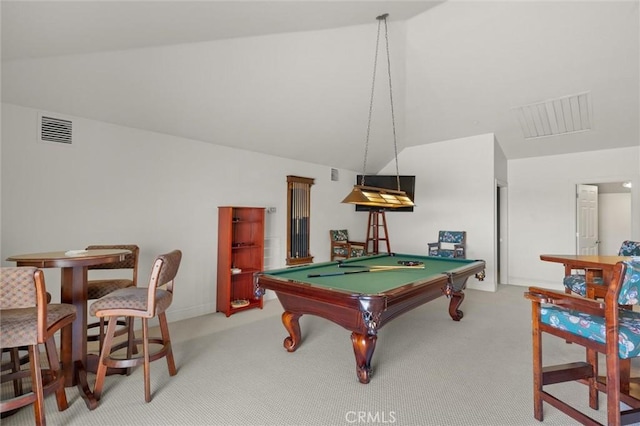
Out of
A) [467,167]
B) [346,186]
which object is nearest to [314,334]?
[346,186]

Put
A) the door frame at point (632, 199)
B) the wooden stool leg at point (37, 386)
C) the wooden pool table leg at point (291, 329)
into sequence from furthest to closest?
the door frame at point (632, 199), the wooden pool table leg at point (291, 329), the wooden stool leg at point (37, 386)

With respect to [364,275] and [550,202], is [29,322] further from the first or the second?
[550,202]

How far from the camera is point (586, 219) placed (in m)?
5.79

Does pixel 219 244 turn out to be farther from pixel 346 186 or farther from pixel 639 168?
pixel 639 168

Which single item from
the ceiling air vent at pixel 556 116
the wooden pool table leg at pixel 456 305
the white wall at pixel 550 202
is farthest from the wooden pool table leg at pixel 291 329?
the white wall at pixel 550 202

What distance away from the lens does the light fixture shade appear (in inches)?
137

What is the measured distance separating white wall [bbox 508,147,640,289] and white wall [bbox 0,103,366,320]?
4706 millimetres

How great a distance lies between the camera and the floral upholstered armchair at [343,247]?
20.1ft

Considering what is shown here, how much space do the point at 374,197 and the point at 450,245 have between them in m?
3.25

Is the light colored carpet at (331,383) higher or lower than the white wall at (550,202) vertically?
lower

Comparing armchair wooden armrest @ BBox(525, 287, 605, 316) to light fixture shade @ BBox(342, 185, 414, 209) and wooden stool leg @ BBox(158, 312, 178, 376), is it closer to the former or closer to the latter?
light fixture shade @ BBox(342, 185, 414, 209)

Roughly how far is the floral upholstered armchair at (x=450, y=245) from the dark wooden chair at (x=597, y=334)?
3568 millimetres

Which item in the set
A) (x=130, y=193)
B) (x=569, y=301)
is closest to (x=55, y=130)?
(x=130, y=193)

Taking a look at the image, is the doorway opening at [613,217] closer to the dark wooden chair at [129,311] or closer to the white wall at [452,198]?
the white wall at [452,198]
